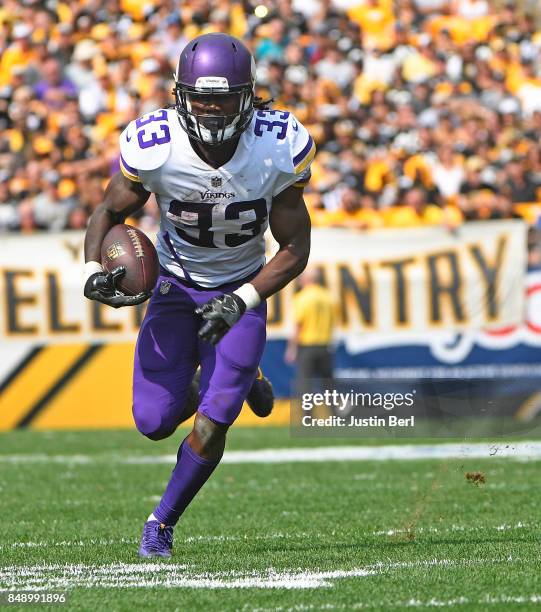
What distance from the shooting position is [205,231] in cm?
455

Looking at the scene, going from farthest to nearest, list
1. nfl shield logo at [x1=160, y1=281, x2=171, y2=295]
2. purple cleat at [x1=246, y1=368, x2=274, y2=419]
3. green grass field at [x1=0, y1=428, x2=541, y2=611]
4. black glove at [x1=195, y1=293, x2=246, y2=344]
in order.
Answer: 1. purple cleat at [x1=246, y1=368, x2=274, y2=419]
2. nfl shield logo at [x1=160, y1=281, x2=171, y2=295]
3. black glove at [x1=195, y1=293, x2=246, y2=344]
4. green grass field at [x1=0, y1=428, x2=541, y2=611]

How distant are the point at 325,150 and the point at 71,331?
356cm

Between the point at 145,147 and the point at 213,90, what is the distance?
320mm

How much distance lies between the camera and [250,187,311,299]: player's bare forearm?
14.8 feet

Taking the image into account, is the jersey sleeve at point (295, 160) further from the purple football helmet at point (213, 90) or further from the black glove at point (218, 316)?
the black glove at point (218, 316)

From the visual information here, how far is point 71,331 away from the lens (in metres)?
10.7

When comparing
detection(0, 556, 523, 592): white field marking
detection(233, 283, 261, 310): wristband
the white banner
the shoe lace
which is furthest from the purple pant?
the white banner

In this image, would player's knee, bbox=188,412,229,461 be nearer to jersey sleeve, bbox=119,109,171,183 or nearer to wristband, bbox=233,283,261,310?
wristband, bbox=233,283,261,310

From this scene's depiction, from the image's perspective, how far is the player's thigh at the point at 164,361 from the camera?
14.9 ft

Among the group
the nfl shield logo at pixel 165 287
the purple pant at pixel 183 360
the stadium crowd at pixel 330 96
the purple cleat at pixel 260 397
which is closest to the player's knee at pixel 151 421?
the purple pant at pixel 183 360

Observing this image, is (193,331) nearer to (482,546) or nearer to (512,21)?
(482,546)

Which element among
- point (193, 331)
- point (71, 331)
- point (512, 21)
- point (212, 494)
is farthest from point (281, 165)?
point (512, 21)

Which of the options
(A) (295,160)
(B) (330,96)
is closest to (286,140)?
(A) (295,160)

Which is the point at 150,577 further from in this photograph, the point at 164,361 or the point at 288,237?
the point at 288,237
